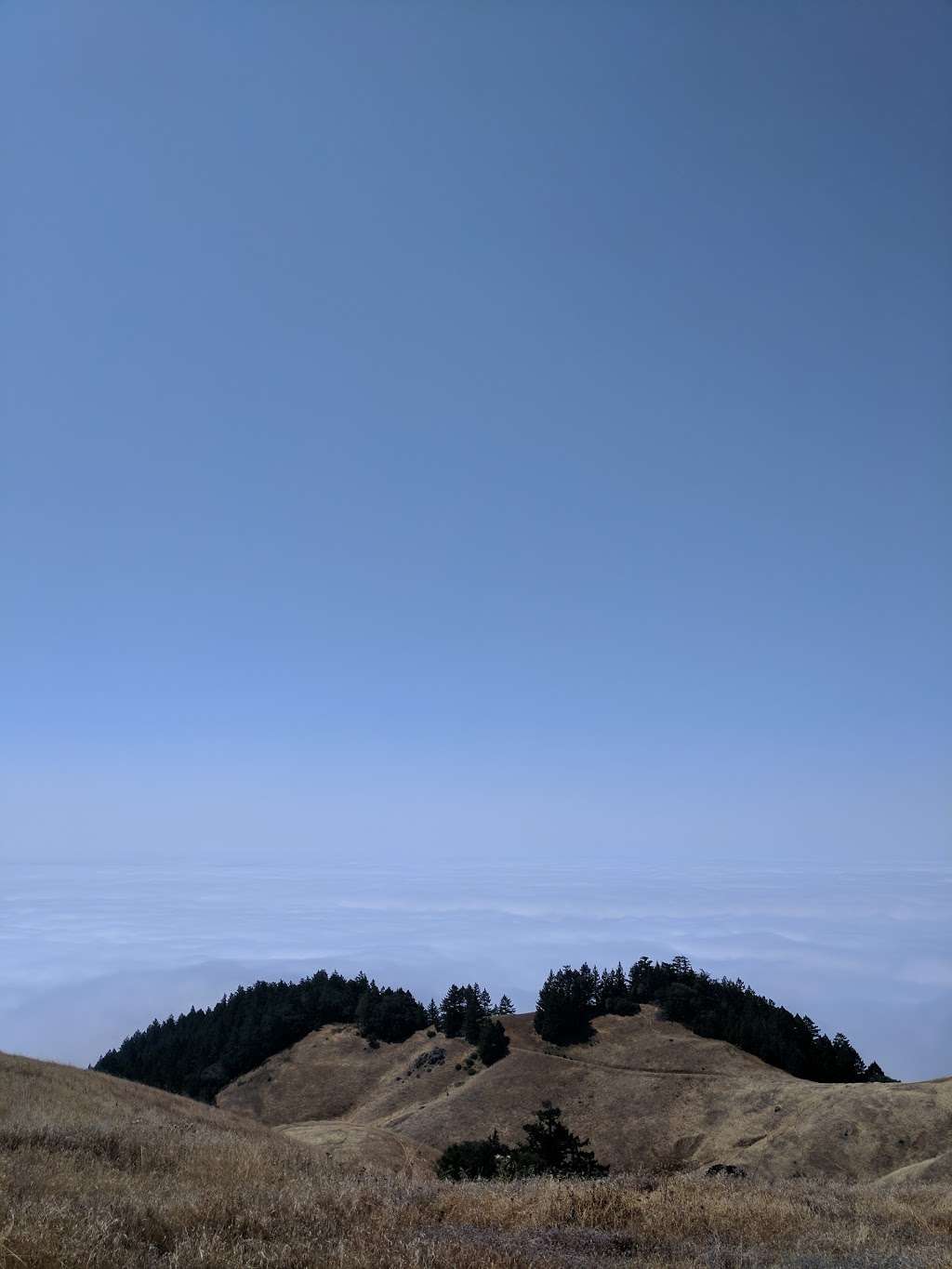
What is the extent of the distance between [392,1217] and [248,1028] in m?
101

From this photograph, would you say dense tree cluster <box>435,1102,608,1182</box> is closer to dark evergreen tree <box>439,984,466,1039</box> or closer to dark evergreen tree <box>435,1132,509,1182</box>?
dark evergreen tree <box>435,1132,509,1182</box>

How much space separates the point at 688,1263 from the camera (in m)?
8.30

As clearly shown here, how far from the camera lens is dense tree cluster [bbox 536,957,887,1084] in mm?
77062

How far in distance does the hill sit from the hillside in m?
18.6

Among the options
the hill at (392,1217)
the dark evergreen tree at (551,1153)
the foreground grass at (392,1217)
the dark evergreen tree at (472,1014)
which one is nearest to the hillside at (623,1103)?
the dark evergreen tree at (472,1014)

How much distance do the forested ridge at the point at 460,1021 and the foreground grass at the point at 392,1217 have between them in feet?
239

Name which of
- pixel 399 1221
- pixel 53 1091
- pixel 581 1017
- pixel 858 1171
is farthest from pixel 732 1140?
pixel 399 1221

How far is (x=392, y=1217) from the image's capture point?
10.0 metres

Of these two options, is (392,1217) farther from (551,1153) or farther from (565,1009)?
(565,1009)

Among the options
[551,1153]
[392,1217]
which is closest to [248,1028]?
[551,1153]

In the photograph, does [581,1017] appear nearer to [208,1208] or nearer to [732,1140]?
[732,1140]

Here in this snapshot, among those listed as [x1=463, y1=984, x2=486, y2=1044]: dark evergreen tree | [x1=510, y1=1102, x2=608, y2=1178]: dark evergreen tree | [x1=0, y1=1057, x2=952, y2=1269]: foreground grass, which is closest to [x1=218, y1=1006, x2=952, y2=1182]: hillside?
[x1=463, y1=984, x2=486, y2=1044]: dark evergreen tree

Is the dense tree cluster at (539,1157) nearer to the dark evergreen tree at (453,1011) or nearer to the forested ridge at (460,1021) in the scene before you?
the forested ridge at (460,1021)

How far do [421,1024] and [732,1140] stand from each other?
51828mm
